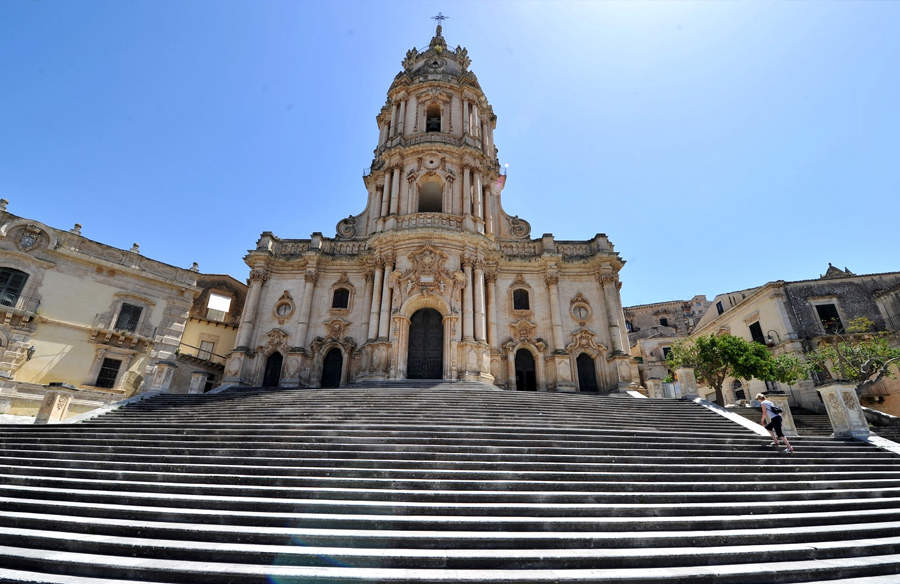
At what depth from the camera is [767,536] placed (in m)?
5.54

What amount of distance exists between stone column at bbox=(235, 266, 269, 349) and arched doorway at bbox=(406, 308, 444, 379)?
8896 mm

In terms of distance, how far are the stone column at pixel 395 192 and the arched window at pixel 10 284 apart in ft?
59.8

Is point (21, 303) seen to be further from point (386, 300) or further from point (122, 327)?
point (386, 300)

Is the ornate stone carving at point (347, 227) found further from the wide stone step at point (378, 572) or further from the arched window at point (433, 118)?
the wide stone step at point (378, 572)

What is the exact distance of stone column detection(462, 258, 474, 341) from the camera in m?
20.6

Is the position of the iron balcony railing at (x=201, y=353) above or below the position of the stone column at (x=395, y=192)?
below

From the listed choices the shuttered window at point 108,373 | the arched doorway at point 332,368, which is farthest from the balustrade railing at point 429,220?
the shuttered window at point 108,373

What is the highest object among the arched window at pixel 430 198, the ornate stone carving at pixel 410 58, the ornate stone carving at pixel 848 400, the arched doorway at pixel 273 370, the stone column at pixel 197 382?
the ornate stone carving at pixel 410 58

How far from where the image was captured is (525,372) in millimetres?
22078

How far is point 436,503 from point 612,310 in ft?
62.0

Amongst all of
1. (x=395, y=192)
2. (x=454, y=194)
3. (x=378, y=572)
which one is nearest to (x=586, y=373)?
(x=454, y=194)

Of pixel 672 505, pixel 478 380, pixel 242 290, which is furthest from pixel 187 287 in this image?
pixel 672 505

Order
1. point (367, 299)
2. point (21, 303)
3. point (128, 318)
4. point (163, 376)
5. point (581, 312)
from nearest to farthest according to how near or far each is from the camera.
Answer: point (163, 376)
point (21, 303)
point (128, 318)
point (367, 299)
point (581, 312)

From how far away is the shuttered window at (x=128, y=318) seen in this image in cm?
2164
